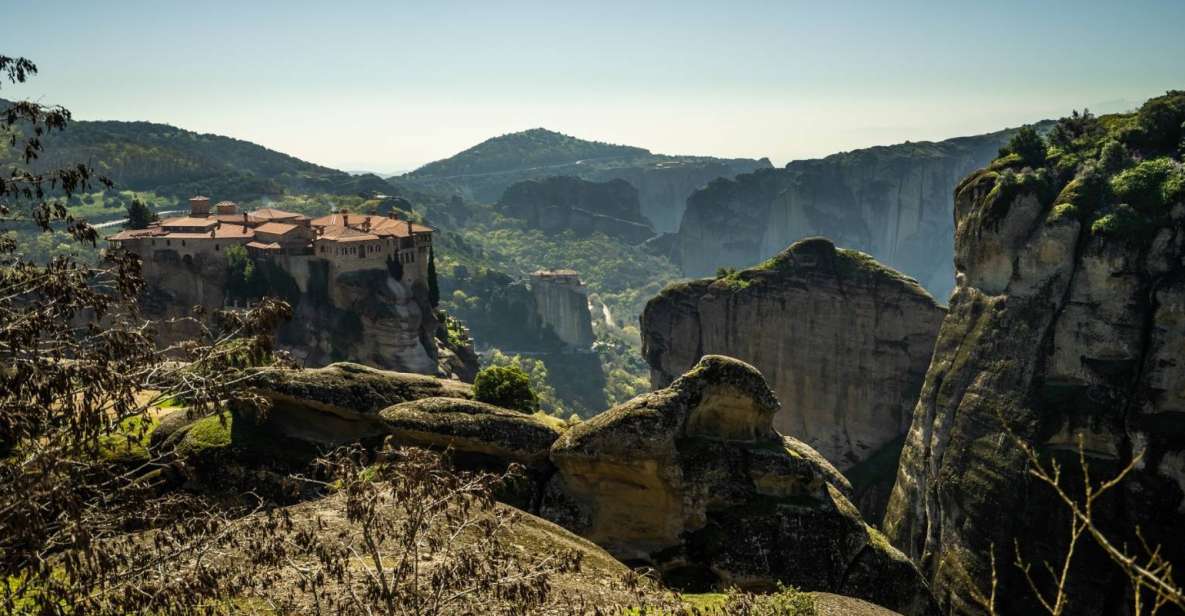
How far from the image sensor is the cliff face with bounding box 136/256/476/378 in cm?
7588

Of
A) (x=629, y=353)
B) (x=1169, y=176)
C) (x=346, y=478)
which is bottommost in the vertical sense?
(x=629, y=353)

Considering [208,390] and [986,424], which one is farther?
[986,424]

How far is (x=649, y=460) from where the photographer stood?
29.1 metres

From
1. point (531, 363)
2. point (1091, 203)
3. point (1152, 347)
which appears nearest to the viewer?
point (1152, 347)

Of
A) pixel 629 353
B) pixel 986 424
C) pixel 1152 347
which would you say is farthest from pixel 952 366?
pixel 629 353

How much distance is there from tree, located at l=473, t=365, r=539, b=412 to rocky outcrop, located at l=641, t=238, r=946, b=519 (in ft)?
109

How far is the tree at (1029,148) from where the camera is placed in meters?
52.6

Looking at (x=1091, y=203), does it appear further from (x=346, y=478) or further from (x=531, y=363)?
(x=531, y=363)

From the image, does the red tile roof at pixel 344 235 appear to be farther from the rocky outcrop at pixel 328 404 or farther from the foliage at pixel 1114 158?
the foliage at pixel 1114 158

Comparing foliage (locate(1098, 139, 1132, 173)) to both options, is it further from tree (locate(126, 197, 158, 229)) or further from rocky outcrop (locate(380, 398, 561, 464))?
tree (locate(126, 197, 158, 229))

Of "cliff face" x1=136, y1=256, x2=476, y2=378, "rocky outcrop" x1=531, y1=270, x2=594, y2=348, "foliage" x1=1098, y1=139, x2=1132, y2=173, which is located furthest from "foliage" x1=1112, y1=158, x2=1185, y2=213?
"rocky outcrop" x1=531, y1=270, x2=594, y2=348

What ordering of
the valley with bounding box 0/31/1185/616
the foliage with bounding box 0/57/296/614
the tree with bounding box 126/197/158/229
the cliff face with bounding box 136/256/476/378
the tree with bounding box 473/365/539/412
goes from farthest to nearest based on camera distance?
the tree with bounding box 126/197/158/229 < the cliff face with bounding box 136/256/476/378 < the tree with bounding box 473/365/539/412 < the valley with bounding box 0/31/1185/616 < the foliage with bounding box 0/57/296/614

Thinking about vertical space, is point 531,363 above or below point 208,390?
below

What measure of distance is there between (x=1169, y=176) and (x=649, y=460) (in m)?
32.3
